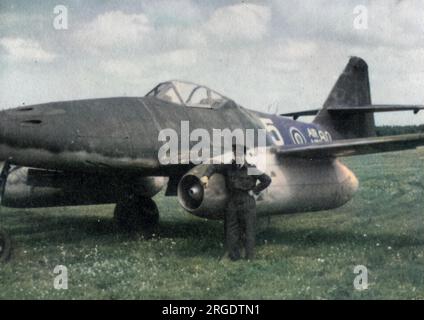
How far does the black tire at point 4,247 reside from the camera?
6.85 metres

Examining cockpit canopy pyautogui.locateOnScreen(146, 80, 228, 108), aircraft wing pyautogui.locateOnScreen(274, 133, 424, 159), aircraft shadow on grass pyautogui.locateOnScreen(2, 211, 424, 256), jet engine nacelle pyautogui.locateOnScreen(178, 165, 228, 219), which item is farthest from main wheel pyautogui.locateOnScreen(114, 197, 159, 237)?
aircraft wing pyautogui.locateOnScreen(274, 133, 424, 159)

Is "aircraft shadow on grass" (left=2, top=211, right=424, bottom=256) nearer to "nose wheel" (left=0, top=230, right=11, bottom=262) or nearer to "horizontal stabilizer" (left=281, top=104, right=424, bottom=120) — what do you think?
"nose wheel" (left=0, top=230, right=11, bottom=262)

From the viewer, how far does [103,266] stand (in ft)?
22.0

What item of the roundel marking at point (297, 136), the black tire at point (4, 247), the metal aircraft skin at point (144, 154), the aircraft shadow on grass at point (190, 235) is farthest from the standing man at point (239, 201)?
the roundel marking at point (297, 136)

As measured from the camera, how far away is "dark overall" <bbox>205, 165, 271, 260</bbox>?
6.91m

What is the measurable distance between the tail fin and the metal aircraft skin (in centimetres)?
280

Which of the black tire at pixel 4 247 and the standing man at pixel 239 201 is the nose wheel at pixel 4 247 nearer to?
the black tire at pixel 4 247

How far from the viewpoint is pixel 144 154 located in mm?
7645

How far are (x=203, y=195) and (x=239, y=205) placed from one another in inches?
18.4

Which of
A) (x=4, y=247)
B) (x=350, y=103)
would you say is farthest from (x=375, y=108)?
(x=4, y=247)
